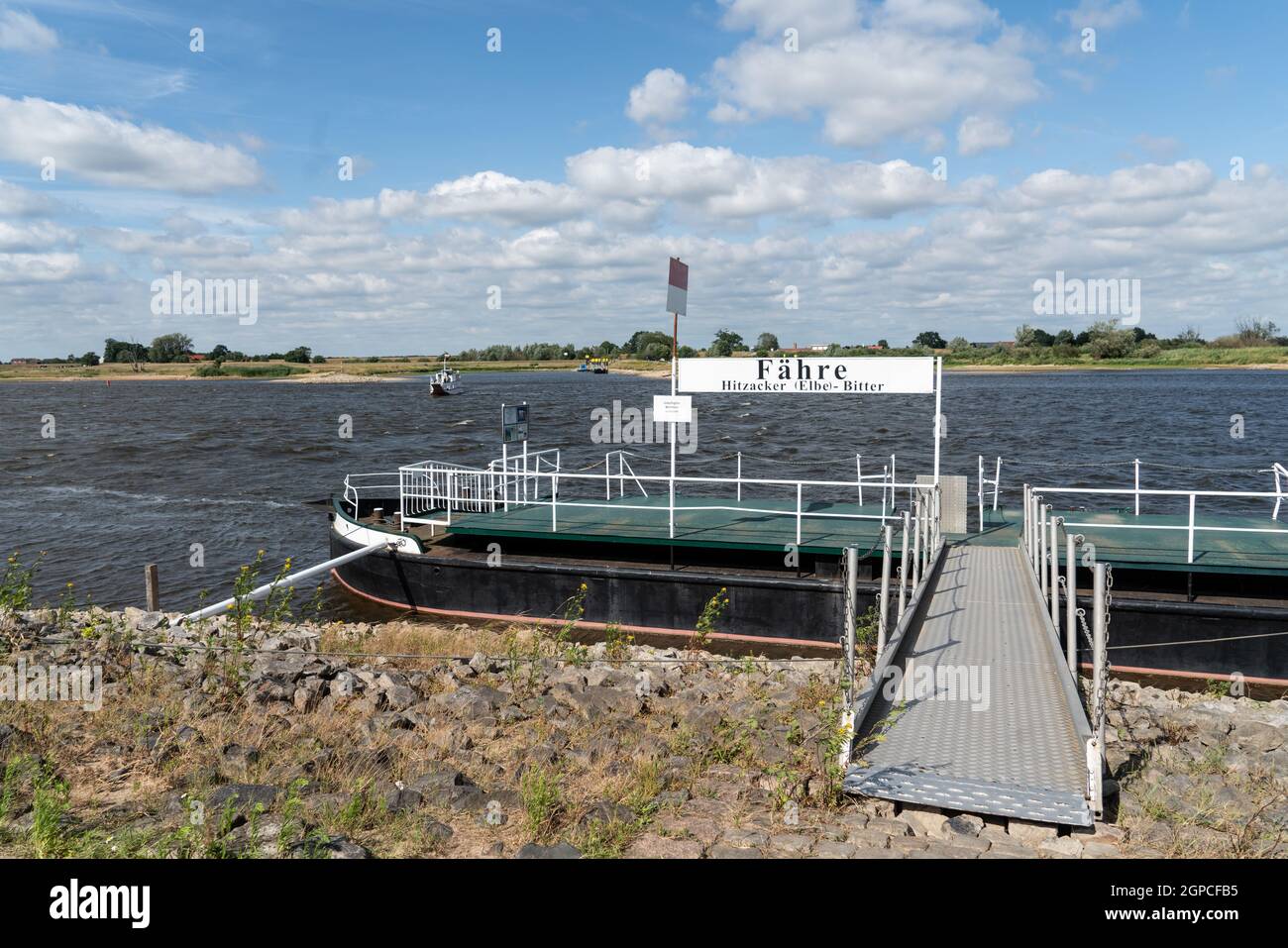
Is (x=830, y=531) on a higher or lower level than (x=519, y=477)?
lower

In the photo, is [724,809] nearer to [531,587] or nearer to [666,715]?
[666,715]

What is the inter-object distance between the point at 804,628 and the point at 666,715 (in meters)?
5.46

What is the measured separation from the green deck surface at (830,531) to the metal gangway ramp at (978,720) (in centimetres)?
361

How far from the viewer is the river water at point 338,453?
24.2 meters

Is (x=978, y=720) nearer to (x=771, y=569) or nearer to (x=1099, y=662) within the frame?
(x=1099, y=662)

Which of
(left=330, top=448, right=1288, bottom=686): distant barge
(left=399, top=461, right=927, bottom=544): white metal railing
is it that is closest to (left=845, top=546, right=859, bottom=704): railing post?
(left=330, top=448, right=1288, bottom=686): distant barge

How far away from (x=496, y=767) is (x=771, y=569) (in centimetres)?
822

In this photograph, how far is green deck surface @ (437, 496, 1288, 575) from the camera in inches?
496

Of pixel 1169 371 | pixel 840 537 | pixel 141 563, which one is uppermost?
pixel 1169 371

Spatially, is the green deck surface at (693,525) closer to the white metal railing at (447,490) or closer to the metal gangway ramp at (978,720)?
the white metal railing at (447,490)

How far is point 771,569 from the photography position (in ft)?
47.2

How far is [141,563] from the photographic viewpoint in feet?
72.5

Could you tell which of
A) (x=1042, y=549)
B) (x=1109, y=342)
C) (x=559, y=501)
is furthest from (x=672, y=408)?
(x=1109, y=342)
